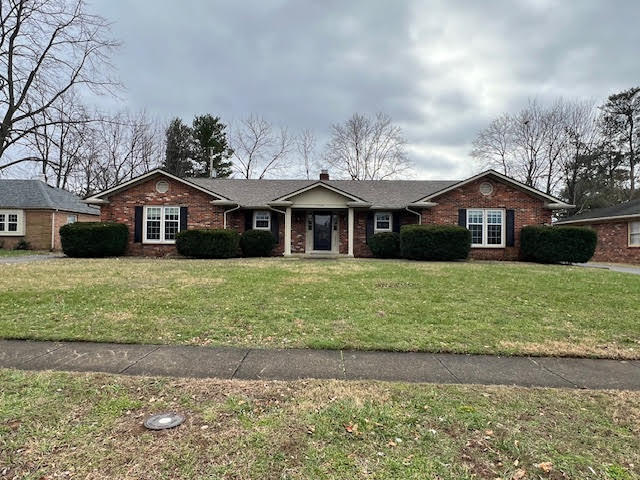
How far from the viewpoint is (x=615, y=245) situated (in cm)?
1975

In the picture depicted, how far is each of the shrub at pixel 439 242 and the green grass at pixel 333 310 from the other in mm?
4834

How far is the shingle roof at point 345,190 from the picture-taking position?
18203 mm

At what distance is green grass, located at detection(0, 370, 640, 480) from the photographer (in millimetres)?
2191

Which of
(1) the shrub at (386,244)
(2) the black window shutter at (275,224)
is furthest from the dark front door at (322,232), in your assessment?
(1) the shrub at (386,244)

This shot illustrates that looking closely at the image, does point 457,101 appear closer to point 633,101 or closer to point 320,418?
point 320,418

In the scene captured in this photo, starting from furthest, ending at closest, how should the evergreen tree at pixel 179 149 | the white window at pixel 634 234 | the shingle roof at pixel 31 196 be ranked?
the evergreen tree at pixel 179 149 < the shingle roof at pixel 31 196 < the white window at pixel 634 234

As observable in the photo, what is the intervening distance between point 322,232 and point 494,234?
8173 mm

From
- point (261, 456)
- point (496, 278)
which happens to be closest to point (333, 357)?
point (261, 456)

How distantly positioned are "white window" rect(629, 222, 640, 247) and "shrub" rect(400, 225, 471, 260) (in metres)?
10.4

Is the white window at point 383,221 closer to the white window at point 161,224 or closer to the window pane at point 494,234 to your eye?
the window pane at point 494,234

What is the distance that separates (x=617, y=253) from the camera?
19.6 meters

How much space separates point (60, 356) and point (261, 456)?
3269 millimetres

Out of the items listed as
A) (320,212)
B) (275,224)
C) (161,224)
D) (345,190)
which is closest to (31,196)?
(161,224)

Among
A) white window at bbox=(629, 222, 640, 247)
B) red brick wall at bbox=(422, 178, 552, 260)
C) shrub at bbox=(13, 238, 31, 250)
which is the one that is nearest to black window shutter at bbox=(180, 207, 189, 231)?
red brick wall at bbox=(422, 178, 552, 260)
